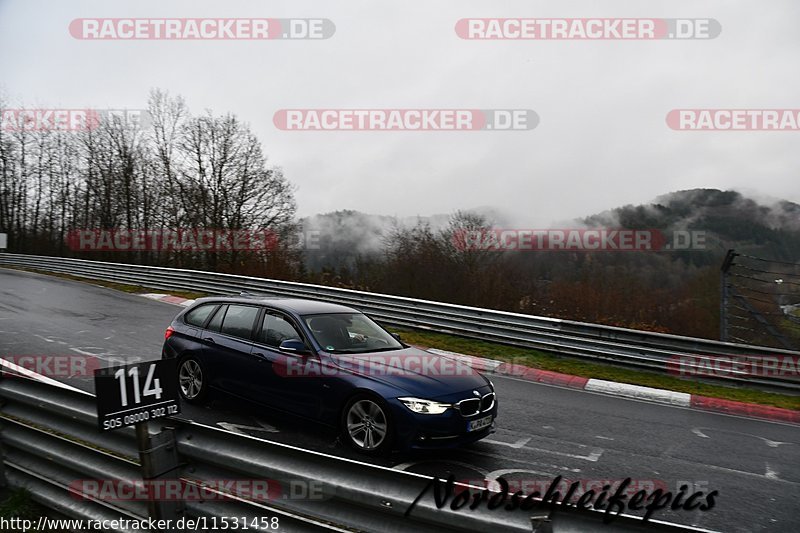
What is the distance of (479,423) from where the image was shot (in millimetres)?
6141

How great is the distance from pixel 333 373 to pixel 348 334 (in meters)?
0.83

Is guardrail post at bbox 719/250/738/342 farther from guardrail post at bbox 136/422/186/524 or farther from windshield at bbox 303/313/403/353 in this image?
guardrail post at bbox 136/422/186/524

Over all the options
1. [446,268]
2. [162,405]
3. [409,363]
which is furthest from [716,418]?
[446,268]

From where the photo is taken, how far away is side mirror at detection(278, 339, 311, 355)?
6.48m

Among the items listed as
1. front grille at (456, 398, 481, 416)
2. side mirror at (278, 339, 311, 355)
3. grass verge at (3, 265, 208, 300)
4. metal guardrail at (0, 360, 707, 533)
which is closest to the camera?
metal guardrail at (0, 360, 707, 533)

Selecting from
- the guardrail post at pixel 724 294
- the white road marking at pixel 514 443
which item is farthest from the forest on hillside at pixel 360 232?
the white road marking at pixel 514 443

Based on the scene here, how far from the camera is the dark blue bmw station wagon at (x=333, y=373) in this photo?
585cm

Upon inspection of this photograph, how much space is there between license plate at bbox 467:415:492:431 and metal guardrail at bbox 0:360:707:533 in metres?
2.61

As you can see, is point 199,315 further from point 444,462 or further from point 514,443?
point 514,443

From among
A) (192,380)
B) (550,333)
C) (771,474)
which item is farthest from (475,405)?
(550,333)

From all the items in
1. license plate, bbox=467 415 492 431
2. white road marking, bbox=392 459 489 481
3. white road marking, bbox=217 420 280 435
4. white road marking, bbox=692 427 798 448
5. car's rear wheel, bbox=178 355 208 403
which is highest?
car's rear wheel, bbox=178 355 208 403

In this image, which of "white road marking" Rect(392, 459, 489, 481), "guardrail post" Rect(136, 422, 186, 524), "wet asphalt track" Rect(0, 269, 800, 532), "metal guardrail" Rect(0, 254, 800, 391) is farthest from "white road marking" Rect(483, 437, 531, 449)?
"metal guardrail" Rect(0, 254, 800, 391)

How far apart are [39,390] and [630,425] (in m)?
7.02

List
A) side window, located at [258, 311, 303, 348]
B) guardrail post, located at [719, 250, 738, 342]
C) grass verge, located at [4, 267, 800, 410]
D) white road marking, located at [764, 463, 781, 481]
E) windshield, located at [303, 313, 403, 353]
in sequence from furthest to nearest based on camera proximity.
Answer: guardrail post, located at [719, 250, 738, 342]
grass verge, located at [4, 267, 800, 410]
side window, located at [258, 311, 303, 348]
windshield, located at [303, 313, 403, 353]
white road marking, located at [764, 463, 781, 481]
